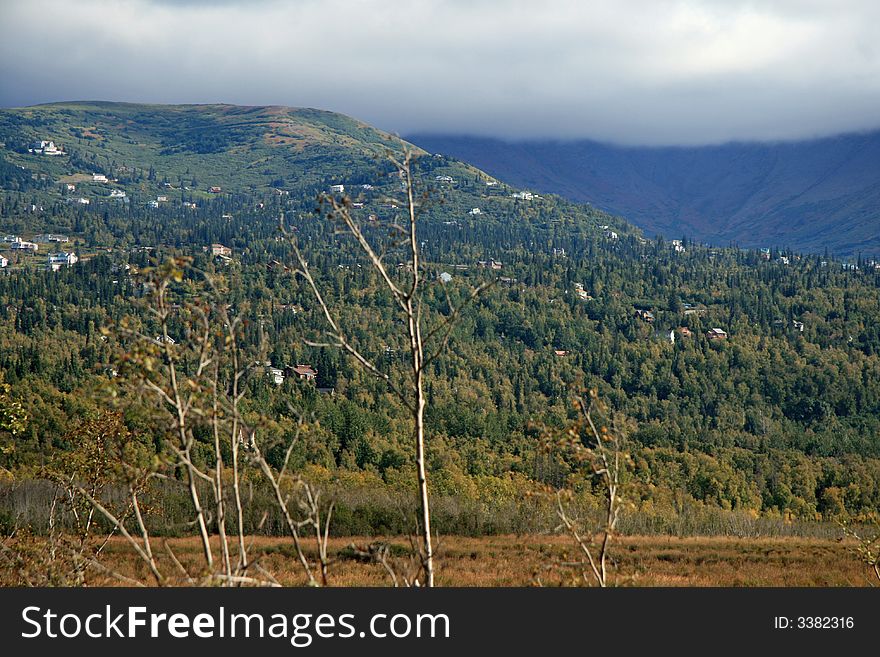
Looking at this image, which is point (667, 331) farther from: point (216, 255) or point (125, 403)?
point (125, 403)

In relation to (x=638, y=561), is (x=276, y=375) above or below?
below

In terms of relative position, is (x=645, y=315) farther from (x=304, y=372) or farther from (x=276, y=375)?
(x=276, y=375)

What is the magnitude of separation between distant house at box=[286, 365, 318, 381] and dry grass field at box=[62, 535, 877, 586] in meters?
56.5

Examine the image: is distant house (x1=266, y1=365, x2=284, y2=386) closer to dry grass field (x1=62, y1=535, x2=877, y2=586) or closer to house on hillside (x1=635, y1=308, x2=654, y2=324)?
dry grass field (x1=62, y1=535, x2=877, y2=586)

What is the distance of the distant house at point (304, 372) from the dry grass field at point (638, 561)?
56.5m

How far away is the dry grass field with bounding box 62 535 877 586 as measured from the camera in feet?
135

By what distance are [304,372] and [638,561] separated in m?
78.7

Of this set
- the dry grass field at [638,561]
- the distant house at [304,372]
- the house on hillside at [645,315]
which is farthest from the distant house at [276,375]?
the house on hillside at [645,315]

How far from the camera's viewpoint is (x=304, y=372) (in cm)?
12775

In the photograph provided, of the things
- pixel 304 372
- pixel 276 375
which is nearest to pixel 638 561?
pixel 276 375

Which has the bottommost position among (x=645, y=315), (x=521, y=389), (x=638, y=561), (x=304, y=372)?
(x=521, y=389)

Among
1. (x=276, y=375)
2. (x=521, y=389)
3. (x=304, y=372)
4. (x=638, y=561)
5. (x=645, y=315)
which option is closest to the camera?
(x=638, y=561)

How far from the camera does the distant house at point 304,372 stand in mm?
124938
